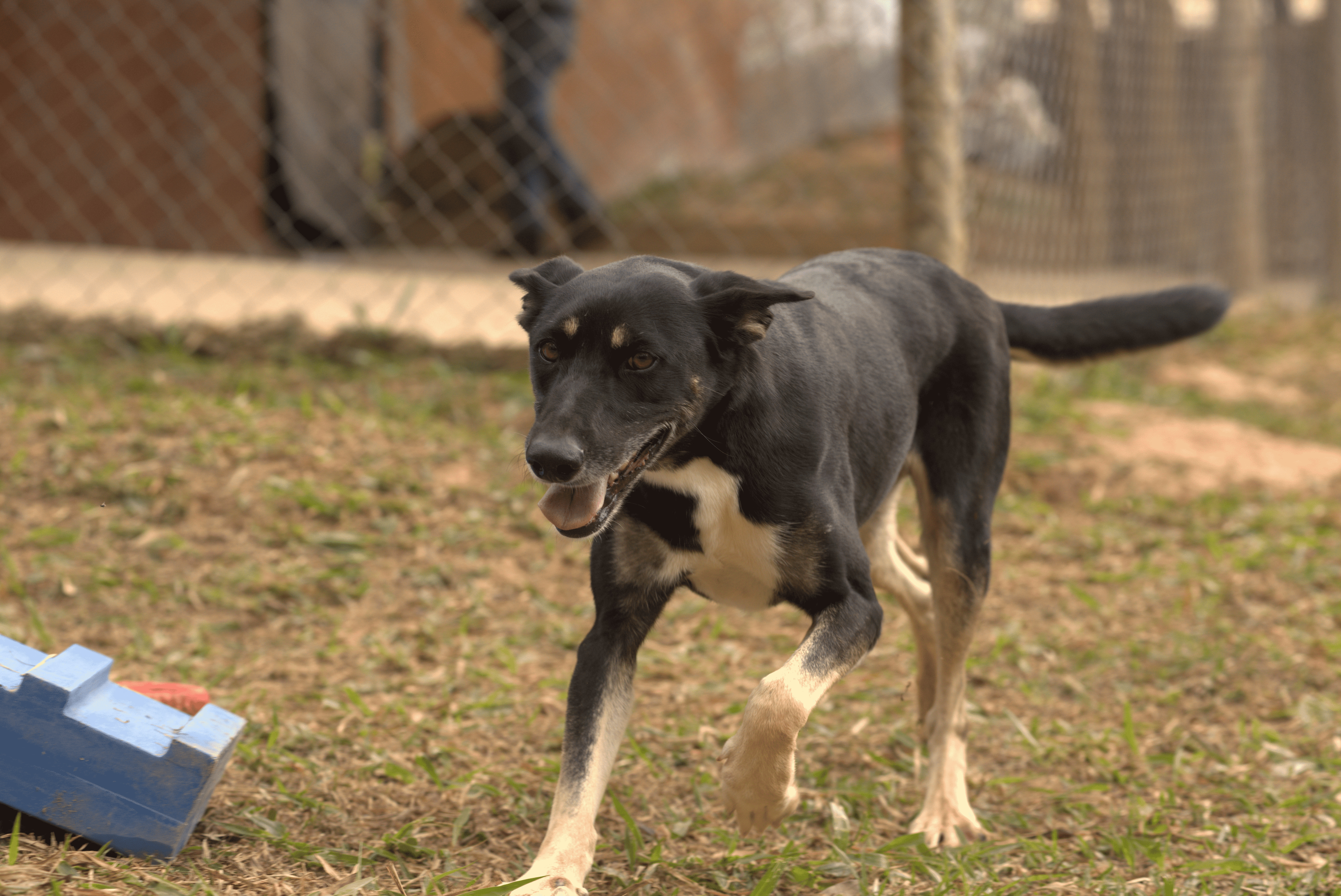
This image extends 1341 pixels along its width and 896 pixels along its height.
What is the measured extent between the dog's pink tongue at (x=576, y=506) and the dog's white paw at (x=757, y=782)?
18.8 inches

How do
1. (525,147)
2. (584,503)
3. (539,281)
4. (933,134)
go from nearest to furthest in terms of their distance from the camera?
(584,503)
(539,281)
(933,134)
(525,147)

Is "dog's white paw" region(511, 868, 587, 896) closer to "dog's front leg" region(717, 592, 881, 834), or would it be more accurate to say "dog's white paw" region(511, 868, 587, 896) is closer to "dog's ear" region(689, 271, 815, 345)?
"dog's front leg" region(717, 592, 881, 834)

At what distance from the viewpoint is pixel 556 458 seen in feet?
6.42

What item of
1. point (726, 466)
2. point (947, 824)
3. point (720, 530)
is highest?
point (726, 466)

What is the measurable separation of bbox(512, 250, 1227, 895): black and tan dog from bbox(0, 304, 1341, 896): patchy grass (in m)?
0.31

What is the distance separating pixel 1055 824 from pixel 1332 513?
2.76 meters

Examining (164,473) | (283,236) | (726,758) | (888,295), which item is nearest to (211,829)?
(726,758)

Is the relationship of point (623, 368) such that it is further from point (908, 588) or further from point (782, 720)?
point (908, 588)

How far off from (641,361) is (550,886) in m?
0.92

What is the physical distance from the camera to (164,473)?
166 inches

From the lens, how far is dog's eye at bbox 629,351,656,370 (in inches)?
83.0

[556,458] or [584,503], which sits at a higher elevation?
[556,458]

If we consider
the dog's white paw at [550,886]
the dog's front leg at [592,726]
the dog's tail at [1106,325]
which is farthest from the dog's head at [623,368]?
the dog's tail at [1106,325]

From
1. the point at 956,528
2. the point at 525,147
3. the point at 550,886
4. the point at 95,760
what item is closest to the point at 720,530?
the point at 550,886
